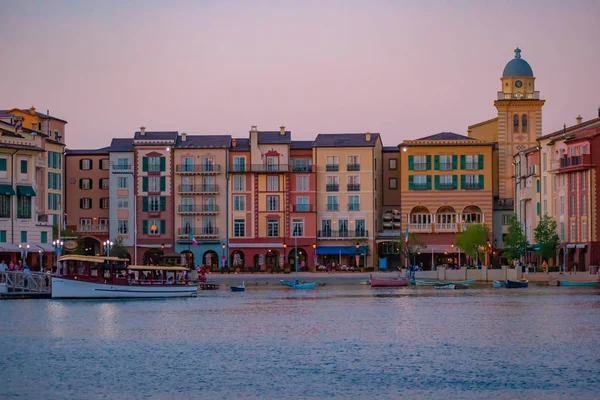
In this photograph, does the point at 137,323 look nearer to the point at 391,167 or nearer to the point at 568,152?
the point at 568,152

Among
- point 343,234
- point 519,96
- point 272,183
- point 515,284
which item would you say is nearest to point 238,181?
point 272,183

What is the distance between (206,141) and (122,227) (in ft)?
42.2

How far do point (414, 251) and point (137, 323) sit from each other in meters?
63.5

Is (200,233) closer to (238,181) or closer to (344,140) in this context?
(238,181)

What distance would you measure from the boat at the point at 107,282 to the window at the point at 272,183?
39349 mm

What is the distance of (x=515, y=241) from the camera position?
392ft

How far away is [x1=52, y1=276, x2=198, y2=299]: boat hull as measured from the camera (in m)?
86.1

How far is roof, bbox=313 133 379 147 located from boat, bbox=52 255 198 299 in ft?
140

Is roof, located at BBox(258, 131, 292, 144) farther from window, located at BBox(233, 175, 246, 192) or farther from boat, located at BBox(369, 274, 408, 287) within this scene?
boat, located at BBox(369, 274, 408, 287)

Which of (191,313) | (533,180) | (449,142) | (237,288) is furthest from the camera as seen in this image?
(449,142)

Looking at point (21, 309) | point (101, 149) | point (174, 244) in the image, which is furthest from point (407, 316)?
point (101, 149)

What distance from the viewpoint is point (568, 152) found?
113562 mm

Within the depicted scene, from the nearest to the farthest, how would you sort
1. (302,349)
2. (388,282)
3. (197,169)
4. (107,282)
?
1. (302,349)
2. (107,282)
3. (388,282)
4. (197,169)

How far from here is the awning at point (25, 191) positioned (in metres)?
105
